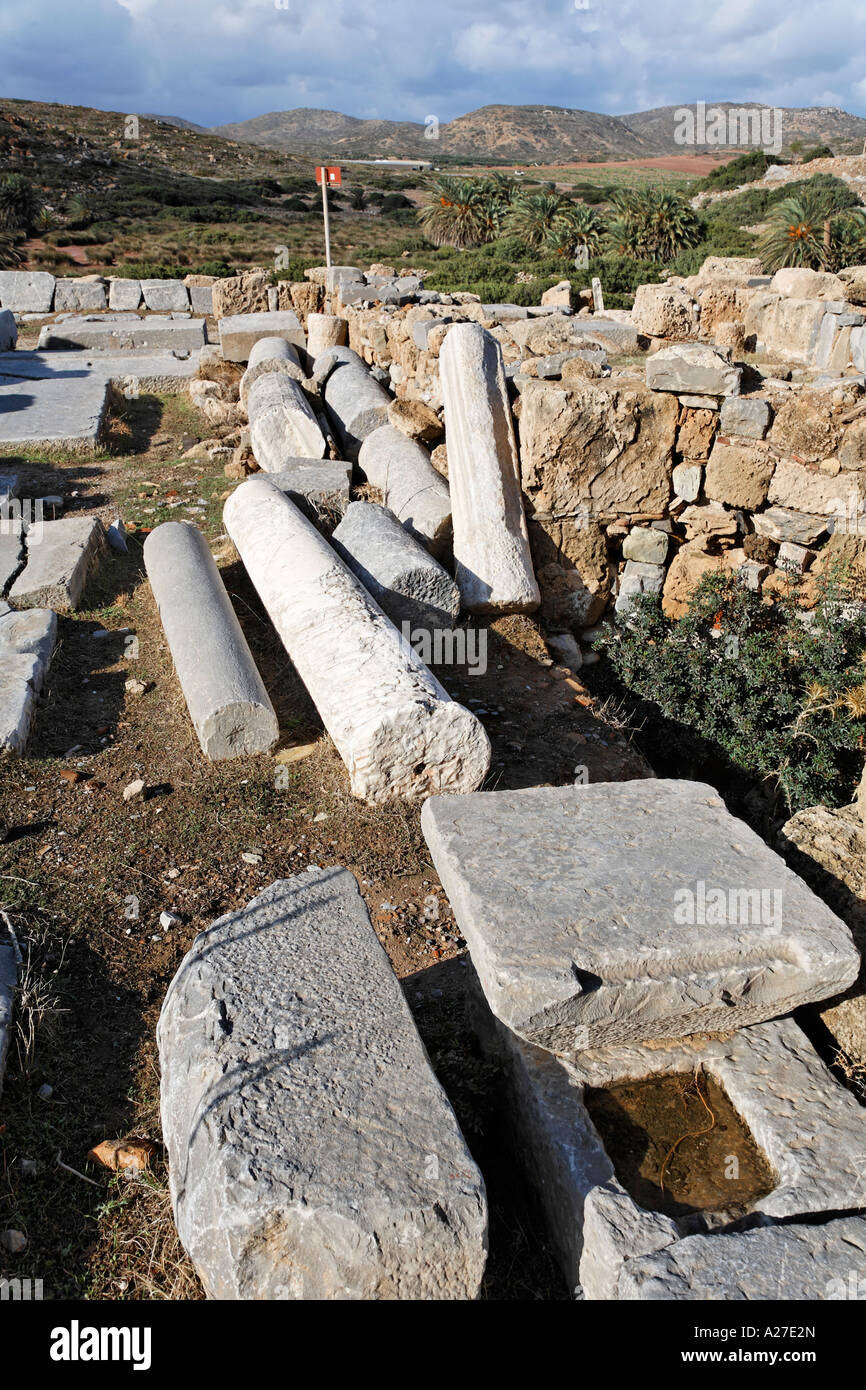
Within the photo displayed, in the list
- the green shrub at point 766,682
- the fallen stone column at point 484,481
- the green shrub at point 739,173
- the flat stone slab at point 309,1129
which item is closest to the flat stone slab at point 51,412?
the fallen stone column at point 484,481

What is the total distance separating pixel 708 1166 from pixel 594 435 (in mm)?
5652

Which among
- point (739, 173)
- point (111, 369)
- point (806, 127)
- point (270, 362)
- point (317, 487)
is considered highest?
point (806, 127)

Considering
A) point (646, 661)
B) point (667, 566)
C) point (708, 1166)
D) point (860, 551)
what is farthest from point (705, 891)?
point (667, 566)

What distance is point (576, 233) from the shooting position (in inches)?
813

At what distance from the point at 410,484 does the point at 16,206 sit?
26.1m

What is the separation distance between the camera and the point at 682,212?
20.7 m

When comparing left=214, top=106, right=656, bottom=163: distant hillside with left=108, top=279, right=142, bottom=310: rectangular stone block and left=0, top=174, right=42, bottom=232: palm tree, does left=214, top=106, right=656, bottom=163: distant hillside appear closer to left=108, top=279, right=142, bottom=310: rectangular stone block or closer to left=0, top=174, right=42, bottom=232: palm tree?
left=0, top=174, right=42, bottom=232: palm tree

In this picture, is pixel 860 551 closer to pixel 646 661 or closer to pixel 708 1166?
pixel 646 661

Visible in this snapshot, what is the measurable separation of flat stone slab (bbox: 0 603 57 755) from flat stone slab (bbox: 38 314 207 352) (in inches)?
435

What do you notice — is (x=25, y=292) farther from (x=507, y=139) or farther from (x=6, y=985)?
(x=507, y=139)

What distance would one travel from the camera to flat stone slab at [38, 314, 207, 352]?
15734 mm

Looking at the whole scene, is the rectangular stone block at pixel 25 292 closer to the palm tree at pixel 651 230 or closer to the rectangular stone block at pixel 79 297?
the rectangular stone block at pixel 79 297

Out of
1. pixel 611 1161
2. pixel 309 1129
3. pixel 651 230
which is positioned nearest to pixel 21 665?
pixel 309 1129

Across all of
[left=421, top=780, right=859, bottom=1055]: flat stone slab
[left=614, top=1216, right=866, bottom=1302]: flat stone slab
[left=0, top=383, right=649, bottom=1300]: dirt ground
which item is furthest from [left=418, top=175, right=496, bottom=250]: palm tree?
[left=614, top=1216, right=866, bottom=1302]: flat stone slab
